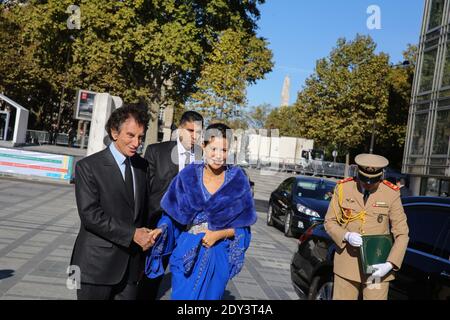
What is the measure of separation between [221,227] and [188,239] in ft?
0.81

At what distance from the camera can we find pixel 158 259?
4188 mm

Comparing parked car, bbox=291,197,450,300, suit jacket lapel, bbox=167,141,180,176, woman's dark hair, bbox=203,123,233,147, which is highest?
woman's dark hair, bbox=203,123,233,147

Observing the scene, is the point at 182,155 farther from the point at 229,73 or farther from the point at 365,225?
the point at 229,73

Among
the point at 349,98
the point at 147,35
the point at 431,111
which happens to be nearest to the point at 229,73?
the point at 147,35

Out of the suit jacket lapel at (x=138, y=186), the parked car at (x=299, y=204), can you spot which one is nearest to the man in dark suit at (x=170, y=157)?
the suit jacket lapel at (x=138, y=186)

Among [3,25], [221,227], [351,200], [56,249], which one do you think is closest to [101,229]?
[221,227]

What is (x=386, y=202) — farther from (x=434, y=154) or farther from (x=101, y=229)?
(x=434, y=154)

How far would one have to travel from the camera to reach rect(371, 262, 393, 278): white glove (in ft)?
14.4

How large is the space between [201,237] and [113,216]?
2.05 feet

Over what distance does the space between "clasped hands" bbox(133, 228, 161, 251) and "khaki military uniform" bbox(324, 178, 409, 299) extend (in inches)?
62.0

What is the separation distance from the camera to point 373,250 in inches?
176

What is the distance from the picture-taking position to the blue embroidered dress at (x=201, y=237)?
13.5 ft

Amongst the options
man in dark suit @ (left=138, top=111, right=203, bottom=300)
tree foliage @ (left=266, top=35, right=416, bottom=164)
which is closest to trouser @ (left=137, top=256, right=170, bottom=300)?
man in dark suit @ (left=138, top=111, right=203, bottom=300)

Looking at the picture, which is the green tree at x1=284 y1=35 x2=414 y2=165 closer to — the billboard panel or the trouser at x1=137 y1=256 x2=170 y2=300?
the billboard panel
